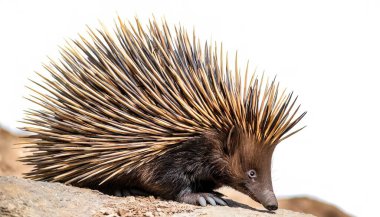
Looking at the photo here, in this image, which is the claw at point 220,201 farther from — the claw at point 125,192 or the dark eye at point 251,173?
the claw at point 125,192

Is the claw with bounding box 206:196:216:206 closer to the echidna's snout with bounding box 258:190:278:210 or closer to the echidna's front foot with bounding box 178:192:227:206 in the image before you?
the echidna's front foot with bounding box 178:192:227:206

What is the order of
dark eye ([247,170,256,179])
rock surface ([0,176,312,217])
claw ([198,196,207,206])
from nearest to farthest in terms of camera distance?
rock surface ([0,176,312,217]) → claw ([198,196,207,206]) → dark eye ([247,170,256,179])

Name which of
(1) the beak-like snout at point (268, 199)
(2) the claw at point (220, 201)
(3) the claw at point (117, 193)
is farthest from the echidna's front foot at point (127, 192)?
(1) the beak-like snout at point (268, 199)

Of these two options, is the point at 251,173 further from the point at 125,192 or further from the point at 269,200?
the point at 125,192

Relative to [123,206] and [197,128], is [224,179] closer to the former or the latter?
[197,128]

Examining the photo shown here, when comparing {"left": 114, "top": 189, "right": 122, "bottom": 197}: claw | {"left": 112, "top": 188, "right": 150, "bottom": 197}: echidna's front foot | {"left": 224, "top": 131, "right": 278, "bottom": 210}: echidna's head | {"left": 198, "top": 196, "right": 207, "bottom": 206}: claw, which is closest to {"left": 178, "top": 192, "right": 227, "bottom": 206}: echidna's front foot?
{"left": 198, "top": 196, "right": 207, "bottom": 206}: claw
